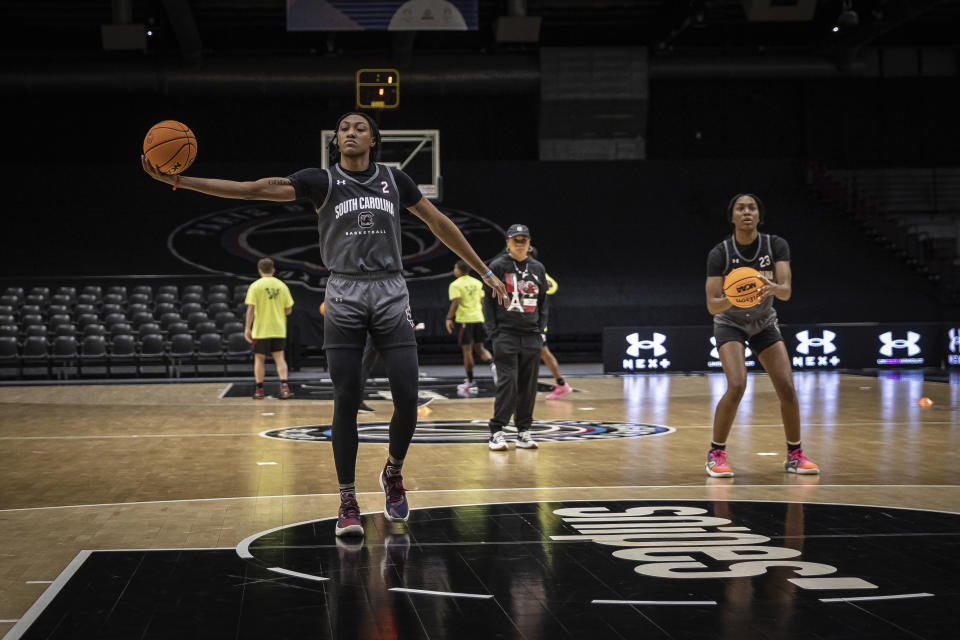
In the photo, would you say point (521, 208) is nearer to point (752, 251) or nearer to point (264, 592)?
point (752, 251)

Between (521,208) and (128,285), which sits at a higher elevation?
(521,208)

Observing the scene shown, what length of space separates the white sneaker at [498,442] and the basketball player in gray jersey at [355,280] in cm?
316

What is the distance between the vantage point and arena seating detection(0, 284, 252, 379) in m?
17.9

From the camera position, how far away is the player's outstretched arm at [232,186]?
4.53 metres

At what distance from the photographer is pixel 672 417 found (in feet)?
37.1

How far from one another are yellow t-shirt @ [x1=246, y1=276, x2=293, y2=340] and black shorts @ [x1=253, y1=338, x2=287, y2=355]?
0.20ft

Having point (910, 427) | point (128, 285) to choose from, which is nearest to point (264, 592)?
point (910, 427)

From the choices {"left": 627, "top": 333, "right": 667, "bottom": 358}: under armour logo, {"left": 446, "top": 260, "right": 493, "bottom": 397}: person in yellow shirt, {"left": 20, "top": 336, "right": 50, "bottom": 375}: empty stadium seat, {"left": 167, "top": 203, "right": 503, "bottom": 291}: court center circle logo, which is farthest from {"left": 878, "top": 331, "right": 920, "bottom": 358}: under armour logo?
{"left": 20, "top": 336, "right": 50, "bottom": 375}: empty stadium seat

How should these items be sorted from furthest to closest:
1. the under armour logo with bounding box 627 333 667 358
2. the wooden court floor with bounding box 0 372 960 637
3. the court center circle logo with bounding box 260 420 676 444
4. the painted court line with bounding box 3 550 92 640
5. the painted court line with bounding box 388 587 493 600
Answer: the under armour logo with bounding box 627 333 667 358 → the court center circle logo with bounding box 260 420 676 444 → the wooden court floor with bounding box 0 372 960 637 → the painted court line with bounding box 388 587 493 600 → the painted court line with bounding box 3 550 92 640

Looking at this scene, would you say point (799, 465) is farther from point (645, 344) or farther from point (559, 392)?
point (645, 344)

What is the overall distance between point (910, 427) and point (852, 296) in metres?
14.2

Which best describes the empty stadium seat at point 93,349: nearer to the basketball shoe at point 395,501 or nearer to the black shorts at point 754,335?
the black shorts at point 754,335

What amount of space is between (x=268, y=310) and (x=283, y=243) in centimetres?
1066

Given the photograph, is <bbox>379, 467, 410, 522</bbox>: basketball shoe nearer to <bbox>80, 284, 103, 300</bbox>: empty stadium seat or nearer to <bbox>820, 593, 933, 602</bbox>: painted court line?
<bbox>820, 593, 933, 602</bbox>: painted court line
